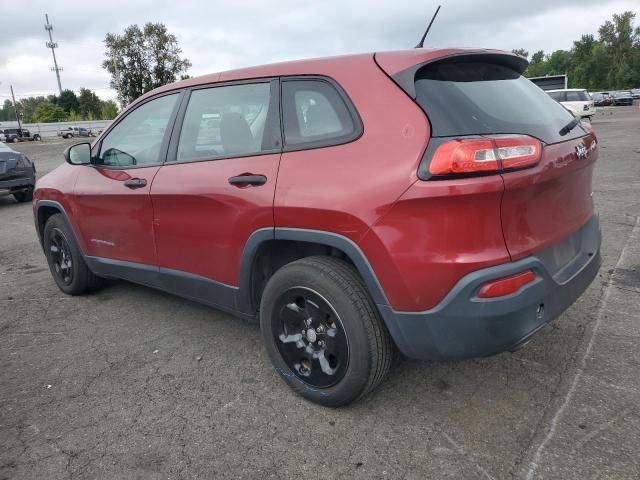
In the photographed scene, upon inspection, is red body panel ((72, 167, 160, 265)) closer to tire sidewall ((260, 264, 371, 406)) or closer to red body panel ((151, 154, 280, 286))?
red body panel ((151, 154, 280, 286))

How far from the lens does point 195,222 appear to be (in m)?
3.04

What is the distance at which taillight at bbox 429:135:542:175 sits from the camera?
2.03 m

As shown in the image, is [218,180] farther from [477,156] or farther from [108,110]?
[108,110]

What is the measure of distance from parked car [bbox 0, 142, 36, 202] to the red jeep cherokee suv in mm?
7712

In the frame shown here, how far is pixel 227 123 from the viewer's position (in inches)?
117

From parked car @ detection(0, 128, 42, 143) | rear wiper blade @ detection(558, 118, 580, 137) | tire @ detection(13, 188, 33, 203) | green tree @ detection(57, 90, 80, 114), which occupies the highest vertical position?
green tree @ detection(57, 90, 80, 114)

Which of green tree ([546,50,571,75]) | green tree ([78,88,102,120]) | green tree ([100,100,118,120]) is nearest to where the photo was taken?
green tree ([100,100,118,120])

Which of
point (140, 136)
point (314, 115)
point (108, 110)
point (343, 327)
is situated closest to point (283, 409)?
point (343, 327)

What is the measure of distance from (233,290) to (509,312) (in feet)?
5.01

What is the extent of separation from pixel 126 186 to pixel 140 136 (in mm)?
380

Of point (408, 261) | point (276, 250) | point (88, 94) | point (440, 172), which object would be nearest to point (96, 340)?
point (276, 250)

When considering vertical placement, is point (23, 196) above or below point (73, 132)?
below

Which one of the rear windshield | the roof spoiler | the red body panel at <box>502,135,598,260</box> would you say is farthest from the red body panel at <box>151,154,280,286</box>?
the red body panel at <box>502,135,598,260</box>

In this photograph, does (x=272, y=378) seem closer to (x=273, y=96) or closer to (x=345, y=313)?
(x=345, y=313)
